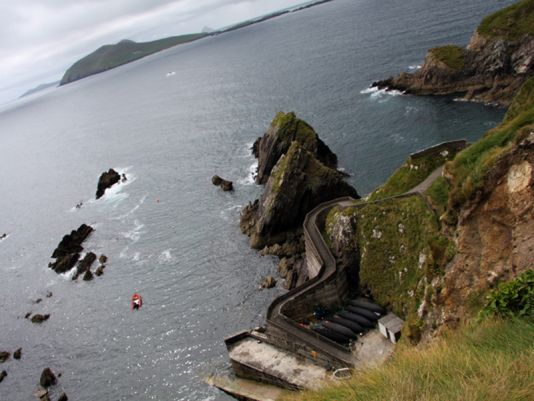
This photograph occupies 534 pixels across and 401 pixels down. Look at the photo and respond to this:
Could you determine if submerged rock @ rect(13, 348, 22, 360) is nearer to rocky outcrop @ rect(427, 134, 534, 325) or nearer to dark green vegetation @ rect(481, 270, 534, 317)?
rocky outcrop @ rect(427, 134, 534, 325)

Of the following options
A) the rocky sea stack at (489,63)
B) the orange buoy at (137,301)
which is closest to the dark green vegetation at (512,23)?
the rocky sea stack at (489,63)

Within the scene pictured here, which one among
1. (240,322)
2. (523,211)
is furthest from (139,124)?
(523,211)

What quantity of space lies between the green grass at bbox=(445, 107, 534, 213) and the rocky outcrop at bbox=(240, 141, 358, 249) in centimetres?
3128

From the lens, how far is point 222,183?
83.8 meters

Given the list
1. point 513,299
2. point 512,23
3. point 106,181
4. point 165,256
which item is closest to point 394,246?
point 513,299

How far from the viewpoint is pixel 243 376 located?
39719mm

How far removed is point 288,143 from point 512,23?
5377 centimetres

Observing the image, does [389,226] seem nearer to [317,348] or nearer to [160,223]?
[317,348]

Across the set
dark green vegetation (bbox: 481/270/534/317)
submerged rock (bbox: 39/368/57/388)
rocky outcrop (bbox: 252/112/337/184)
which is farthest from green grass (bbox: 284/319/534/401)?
rocky outcrop (bbox: 252/112/337/184)

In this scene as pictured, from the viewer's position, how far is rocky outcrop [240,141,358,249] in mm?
59531

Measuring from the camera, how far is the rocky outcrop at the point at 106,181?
104081 millimetres

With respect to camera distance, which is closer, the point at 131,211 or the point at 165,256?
the point at 165,256

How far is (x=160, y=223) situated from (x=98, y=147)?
87255mm

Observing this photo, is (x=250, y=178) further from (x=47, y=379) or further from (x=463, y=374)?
(x=463, y=374)
